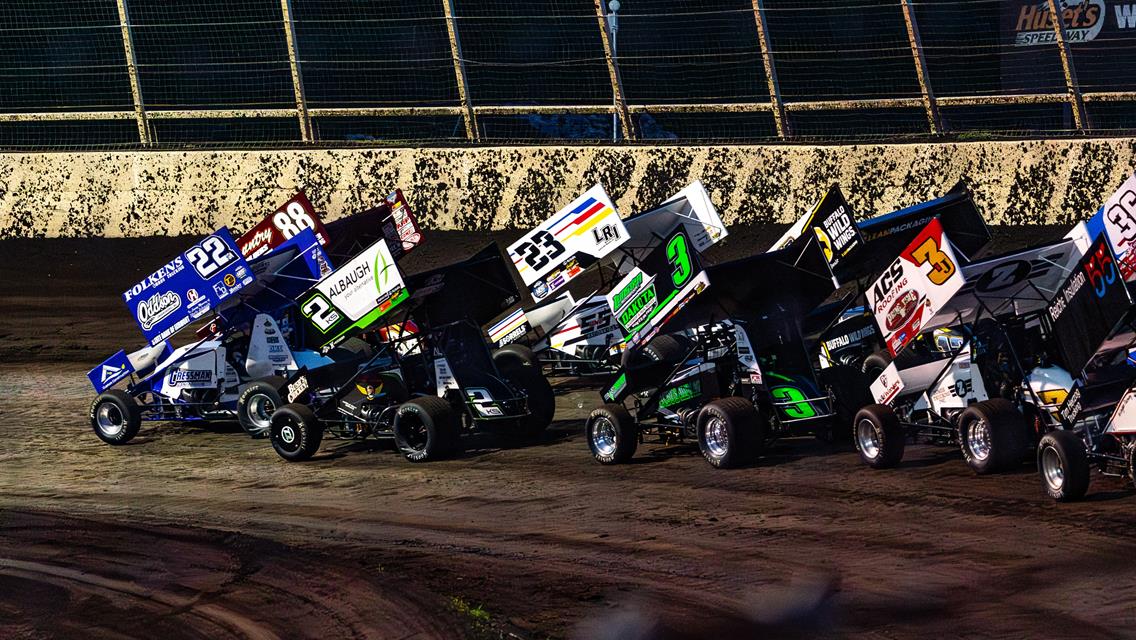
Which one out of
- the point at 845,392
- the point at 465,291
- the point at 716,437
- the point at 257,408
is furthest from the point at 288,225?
the point at 845,392

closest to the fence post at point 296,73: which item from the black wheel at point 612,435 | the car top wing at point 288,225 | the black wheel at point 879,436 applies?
the car top wing at point 288,225

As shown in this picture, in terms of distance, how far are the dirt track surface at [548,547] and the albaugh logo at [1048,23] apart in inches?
387

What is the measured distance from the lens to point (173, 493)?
1198 centimetres

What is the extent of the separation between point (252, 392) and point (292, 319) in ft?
3.85

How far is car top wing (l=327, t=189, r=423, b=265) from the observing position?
16.6m

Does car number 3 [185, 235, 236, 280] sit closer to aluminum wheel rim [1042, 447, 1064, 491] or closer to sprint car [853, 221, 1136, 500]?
sprint car [853, 221, 1136, 500]

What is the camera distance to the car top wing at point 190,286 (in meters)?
14.1

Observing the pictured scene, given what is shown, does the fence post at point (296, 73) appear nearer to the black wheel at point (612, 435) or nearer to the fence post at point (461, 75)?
the fence post at point (461, 75)

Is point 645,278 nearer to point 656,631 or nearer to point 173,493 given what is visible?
point 173,493

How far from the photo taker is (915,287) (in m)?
10.8

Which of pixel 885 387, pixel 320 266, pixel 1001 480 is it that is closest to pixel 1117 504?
pixel 1001 480

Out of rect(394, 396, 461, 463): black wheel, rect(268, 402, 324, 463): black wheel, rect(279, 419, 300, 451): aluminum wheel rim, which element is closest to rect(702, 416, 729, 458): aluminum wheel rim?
rect(394, 396, 461, 463): black wheel

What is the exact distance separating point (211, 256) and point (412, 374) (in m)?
2.42

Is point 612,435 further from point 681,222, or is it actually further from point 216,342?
point 681,222
